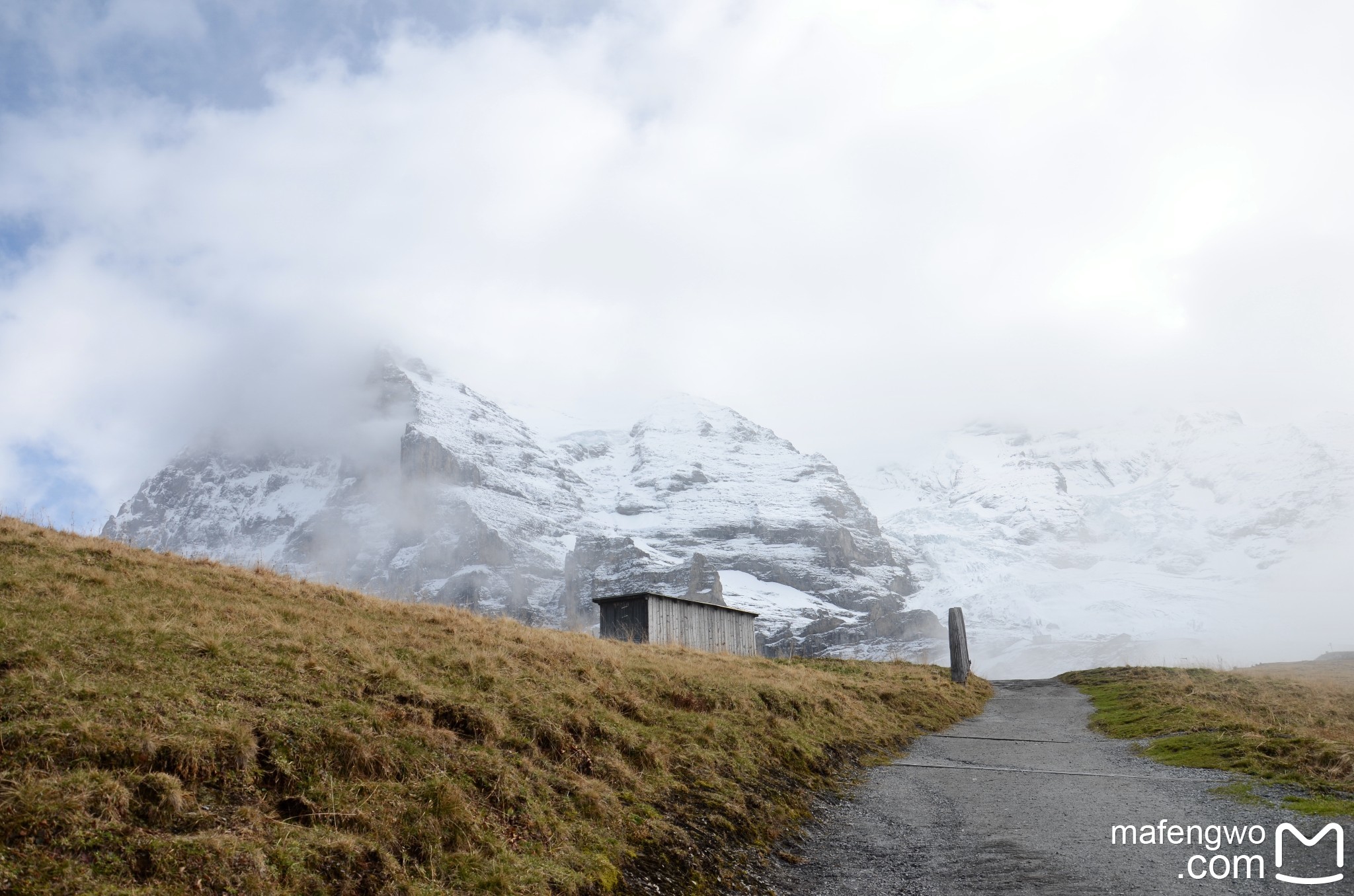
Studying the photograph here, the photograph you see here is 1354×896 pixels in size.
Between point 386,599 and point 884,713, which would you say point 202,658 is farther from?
point 884,713

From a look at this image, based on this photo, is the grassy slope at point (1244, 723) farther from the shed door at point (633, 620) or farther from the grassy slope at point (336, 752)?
the shed door at point (633, 620)

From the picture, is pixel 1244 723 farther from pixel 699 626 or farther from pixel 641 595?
pixel 699 626

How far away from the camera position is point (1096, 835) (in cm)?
1041

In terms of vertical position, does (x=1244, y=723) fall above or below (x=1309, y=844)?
above

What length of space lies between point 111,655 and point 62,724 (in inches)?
97.0

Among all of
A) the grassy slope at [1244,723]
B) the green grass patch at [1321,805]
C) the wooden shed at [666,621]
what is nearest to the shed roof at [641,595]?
the wooden shed at [666,621]

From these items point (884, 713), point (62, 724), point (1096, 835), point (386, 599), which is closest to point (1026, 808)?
point (1096, 835)

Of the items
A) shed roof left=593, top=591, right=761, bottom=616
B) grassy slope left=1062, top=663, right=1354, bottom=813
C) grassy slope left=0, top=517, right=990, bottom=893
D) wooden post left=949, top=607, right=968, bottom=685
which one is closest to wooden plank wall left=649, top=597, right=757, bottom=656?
shed roof left=593, top=591, right=761, bottom=616

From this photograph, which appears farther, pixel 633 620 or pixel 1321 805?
pixel 633 620

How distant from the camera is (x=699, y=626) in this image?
37.8 meters

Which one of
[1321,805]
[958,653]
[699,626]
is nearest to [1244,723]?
[1321,805]

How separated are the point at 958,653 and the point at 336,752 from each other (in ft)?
104

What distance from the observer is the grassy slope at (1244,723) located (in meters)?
12.4

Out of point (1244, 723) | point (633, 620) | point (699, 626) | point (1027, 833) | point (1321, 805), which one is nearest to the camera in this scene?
point (1321, 805)
